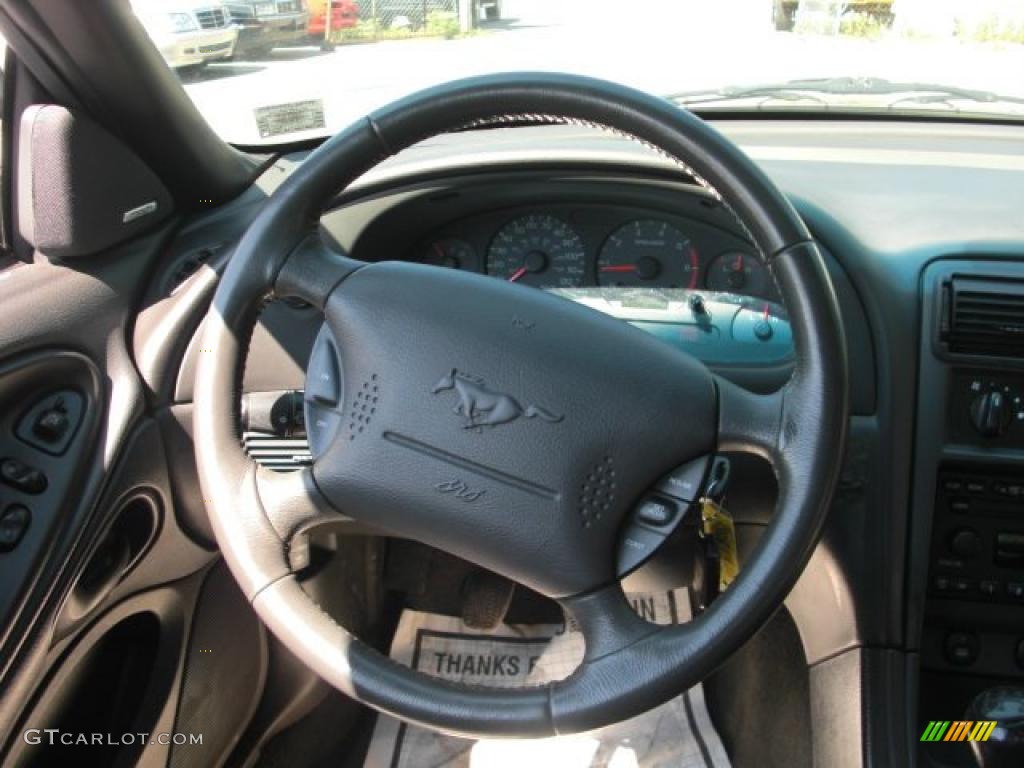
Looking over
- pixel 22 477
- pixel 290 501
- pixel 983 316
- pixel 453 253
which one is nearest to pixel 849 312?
pixel 983 316

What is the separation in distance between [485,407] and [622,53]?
119cm

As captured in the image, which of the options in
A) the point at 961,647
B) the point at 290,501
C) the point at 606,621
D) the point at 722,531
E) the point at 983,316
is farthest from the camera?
the point at 961,647

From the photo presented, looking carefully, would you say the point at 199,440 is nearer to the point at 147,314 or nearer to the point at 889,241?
the point at 147,314

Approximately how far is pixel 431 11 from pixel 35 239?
918 mm

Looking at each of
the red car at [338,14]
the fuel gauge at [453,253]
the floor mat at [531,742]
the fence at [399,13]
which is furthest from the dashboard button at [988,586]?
the red car at [338,14]

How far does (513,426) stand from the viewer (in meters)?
1.15

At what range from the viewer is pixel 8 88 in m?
1.66

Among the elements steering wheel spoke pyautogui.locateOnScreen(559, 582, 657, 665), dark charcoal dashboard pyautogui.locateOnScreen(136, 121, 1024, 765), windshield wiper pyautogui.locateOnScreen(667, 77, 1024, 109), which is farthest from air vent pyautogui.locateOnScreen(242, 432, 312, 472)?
windshield wiper pyautogui.locateOnScreen(667, 77, 1024, 109)

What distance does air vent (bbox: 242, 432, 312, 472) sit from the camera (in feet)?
5.22

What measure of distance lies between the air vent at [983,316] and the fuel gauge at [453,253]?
2.75 feet

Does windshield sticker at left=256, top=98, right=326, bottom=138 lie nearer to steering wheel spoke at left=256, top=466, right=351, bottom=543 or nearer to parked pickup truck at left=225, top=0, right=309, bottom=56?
parked pickup truck at left=225, top=0, right=309, bottom=56

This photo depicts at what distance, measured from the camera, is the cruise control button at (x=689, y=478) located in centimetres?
114

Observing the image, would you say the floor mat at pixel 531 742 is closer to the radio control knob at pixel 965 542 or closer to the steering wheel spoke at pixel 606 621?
the radio control knob at pixel 965 542

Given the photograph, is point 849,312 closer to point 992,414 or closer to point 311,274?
point 992,414
